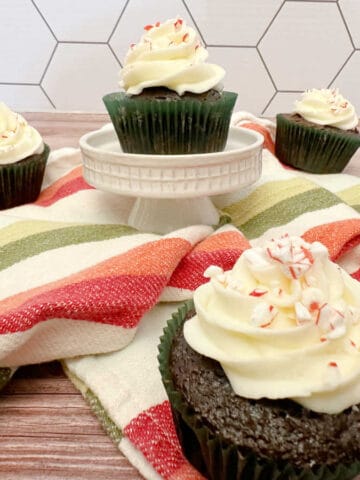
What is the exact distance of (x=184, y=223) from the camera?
38.4 inches

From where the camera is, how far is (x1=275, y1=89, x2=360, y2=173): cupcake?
1270mm

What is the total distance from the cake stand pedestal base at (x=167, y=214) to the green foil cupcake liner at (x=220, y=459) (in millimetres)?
400

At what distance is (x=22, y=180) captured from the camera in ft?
3.55

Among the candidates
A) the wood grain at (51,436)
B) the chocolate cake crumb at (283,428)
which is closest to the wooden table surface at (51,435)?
the wood grain at (51,436)

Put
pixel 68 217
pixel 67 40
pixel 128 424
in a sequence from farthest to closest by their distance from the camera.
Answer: pixel 67 40 → pixel 68 217 → pixel 128 424

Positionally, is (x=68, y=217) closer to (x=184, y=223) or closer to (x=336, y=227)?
(x=184, y=223)

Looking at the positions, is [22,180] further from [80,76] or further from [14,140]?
[80,76]

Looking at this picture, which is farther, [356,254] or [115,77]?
[115,77]

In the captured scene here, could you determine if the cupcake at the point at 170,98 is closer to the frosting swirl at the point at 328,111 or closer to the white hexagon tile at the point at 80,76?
the frosting swirl at the point at 328,111

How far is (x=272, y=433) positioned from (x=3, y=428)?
0.99ft

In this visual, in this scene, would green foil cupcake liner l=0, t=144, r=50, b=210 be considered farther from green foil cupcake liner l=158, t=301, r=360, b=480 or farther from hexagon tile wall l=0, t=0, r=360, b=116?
hexagon tile wall l=0, t=0, r=360, b=116

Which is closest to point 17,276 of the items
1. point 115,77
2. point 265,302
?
point 265,302

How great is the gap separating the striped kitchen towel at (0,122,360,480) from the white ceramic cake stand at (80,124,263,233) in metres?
0.05

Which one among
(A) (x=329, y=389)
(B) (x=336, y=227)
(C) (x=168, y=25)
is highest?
(C) (x=168, y=25)
